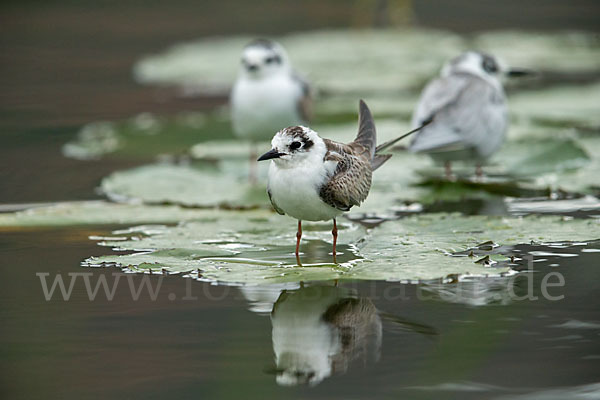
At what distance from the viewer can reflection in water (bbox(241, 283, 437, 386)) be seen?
388cm

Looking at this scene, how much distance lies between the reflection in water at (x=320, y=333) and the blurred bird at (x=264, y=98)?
325 cm

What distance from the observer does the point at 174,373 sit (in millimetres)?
3838

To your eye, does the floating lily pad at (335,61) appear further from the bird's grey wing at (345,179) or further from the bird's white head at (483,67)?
the bird's grey wing at (345,179)

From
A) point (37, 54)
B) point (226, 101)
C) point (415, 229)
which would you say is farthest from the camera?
point (37, 54)

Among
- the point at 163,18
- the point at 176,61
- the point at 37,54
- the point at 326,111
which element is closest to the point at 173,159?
the point at 326,111

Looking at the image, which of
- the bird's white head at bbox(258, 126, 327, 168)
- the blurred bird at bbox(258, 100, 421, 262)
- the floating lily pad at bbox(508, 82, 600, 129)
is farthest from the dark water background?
the floating lily pad at bbox(508, 82, 600, 129)

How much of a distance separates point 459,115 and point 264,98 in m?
1.69

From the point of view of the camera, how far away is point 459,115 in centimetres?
728

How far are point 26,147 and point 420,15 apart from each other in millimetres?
11070

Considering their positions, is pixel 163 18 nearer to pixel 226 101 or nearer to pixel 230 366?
pixel 226 101

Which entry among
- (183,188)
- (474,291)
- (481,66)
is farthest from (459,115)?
(474,291)

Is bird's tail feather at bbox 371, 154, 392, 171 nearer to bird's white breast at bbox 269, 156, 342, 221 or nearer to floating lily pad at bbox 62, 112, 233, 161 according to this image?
bird's white breast at bbox 269, 156, 342, 221

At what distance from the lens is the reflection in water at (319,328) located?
3.88 metres

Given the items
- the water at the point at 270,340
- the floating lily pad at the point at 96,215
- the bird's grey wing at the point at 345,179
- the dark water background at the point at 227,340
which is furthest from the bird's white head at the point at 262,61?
the water at the point at 270,340
